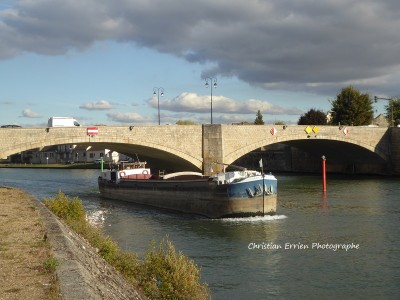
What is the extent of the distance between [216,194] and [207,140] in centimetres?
2019

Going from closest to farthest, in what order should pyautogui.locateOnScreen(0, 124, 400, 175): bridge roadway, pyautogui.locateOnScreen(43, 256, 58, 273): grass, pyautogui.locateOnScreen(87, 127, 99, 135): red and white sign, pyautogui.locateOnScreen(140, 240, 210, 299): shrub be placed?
pyautogui.locateOnScreen(43, 256, 58, 273): grass, pyautogui.locateOnScreen(140, 240, 210, 299): shrub, pyautogui.locateOnScreen(0, 124, 400, 175): bridge roadway, pyautogui.locateOnScreen(87, 127, 99, 135): red and white sign

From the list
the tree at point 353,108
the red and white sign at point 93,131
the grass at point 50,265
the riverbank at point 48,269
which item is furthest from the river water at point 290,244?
the tree at point 353,108

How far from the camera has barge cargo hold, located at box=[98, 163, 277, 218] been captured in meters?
29.8

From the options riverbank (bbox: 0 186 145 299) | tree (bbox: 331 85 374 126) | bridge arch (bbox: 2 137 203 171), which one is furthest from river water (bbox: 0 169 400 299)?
tree (bbox: 331 85 374 126)

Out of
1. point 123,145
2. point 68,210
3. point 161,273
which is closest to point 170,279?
point 161,273

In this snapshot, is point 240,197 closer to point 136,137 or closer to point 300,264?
point 300,264

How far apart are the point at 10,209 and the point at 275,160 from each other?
6602 cm

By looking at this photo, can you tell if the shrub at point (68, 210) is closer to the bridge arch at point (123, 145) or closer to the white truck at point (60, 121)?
Answer: the bridge arch at point (123, 145)

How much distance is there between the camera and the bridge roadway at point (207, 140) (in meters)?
43.0

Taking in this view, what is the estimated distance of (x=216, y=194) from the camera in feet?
101

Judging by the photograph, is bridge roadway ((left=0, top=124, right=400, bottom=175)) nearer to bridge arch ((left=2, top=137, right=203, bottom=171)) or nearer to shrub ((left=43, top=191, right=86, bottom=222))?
bridge arch ((left=2, top=137, right=203, bottom=171))

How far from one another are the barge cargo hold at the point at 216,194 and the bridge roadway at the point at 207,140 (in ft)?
26.7

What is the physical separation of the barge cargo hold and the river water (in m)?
0.85

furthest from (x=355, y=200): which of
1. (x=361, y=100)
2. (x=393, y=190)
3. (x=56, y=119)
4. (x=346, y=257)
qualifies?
(x=361, y=100)
